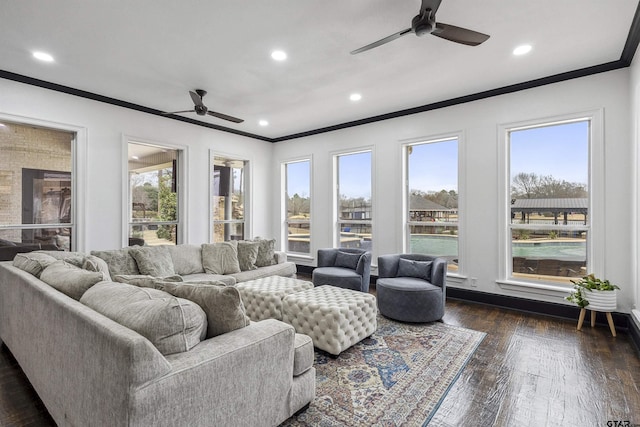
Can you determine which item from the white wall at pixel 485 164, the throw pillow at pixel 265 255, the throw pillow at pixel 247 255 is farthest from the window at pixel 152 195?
the white wall at pixel 485 164

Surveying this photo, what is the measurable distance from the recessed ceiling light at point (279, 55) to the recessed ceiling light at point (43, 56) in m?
2.35

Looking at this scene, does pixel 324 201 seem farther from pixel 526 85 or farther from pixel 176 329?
pixel 176 329

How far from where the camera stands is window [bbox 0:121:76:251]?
3807mm

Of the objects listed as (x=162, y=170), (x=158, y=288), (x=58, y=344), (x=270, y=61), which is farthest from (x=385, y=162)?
(x=58, y=344)

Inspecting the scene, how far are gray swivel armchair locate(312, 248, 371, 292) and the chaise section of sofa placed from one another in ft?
7.75

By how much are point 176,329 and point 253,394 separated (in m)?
0.54

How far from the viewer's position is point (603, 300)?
3.31 m

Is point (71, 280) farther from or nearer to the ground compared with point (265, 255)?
farther from the ground

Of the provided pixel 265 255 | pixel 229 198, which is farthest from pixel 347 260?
pixel 229 198

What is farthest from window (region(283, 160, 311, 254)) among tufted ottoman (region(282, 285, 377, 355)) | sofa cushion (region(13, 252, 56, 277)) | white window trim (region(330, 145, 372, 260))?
sofa cushion (region(13, 252, 56, 277))

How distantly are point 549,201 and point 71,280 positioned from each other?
5.00m

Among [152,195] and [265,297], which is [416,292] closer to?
[265,297]

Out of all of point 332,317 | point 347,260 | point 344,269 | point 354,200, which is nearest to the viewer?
point 332,317

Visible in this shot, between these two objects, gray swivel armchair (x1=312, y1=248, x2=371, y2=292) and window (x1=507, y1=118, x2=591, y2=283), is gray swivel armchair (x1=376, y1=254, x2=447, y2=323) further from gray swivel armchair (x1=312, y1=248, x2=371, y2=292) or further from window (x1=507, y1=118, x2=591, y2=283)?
window (x1=507, y1=118, x2=591, y2=283)
